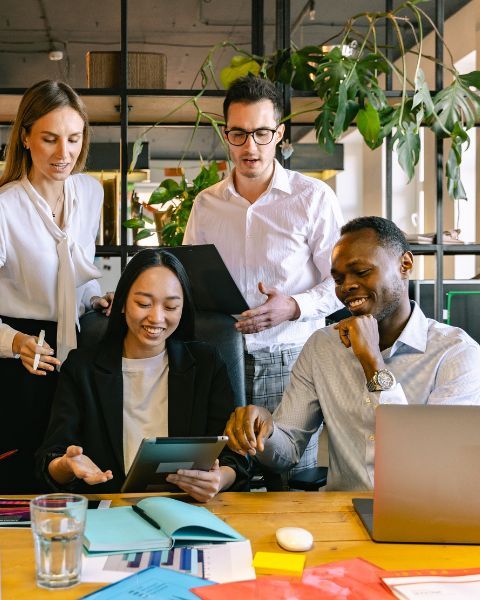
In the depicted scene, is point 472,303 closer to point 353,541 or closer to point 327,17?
point 353,541

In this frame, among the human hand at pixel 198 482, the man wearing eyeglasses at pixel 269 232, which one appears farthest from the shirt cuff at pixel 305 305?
the human hand at pixel 198 482

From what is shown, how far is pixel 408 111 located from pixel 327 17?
445cm

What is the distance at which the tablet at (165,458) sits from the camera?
1488mm

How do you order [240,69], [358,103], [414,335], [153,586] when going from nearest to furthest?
[153,586] → [414,335] → [358,103] → [240,69]

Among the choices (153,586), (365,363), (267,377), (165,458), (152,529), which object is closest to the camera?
(153,586)

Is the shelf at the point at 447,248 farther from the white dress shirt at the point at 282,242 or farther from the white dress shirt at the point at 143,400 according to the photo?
the white dress shirt at the point at 143,400

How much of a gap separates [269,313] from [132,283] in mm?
392

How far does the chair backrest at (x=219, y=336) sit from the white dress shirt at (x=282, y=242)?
344 mm

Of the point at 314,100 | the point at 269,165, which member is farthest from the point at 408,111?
the point at 269,165

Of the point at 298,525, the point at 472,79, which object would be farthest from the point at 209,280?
the point at 472,79

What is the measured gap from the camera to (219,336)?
7.11 ft

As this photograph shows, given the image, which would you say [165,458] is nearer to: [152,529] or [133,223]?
[152,529]

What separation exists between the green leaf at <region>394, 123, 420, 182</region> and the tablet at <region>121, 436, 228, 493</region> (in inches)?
78.9

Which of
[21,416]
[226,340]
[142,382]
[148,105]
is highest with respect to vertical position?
[148,105]
